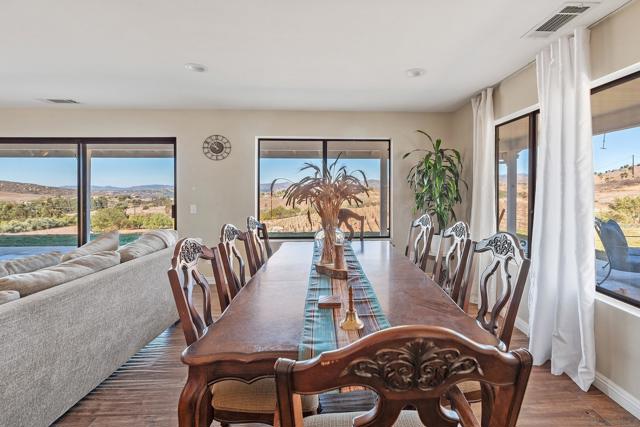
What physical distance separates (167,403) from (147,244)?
1.35 metres

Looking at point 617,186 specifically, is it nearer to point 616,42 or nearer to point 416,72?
point 616,42

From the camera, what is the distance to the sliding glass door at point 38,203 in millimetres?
4781

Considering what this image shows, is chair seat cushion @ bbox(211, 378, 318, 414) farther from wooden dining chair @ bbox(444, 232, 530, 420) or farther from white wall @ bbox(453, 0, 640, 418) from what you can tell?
white wall @ bbox(453, 0, 640, 418)

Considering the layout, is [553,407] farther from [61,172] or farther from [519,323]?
[61,172]

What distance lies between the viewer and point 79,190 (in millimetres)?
4793

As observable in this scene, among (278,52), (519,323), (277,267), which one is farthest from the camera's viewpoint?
(519,323)

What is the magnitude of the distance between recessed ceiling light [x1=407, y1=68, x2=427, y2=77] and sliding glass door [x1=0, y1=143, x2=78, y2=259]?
15.0 ft

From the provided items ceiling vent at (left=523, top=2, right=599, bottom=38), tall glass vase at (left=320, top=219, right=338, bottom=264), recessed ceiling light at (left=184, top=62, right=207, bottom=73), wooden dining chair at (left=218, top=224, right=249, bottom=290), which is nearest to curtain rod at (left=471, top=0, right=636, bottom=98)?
ceiling vent at (left=523, top=2, right=599, bottom=38)

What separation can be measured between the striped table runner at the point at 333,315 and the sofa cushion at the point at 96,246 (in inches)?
69.9

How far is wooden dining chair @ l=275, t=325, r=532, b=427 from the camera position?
621 mm

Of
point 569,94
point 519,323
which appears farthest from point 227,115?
point 519,323

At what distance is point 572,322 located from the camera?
92.8 inches

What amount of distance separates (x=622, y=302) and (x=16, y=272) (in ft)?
12.6

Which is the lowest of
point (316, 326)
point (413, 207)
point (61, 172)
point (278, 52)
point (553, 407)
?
point (553, 407)
